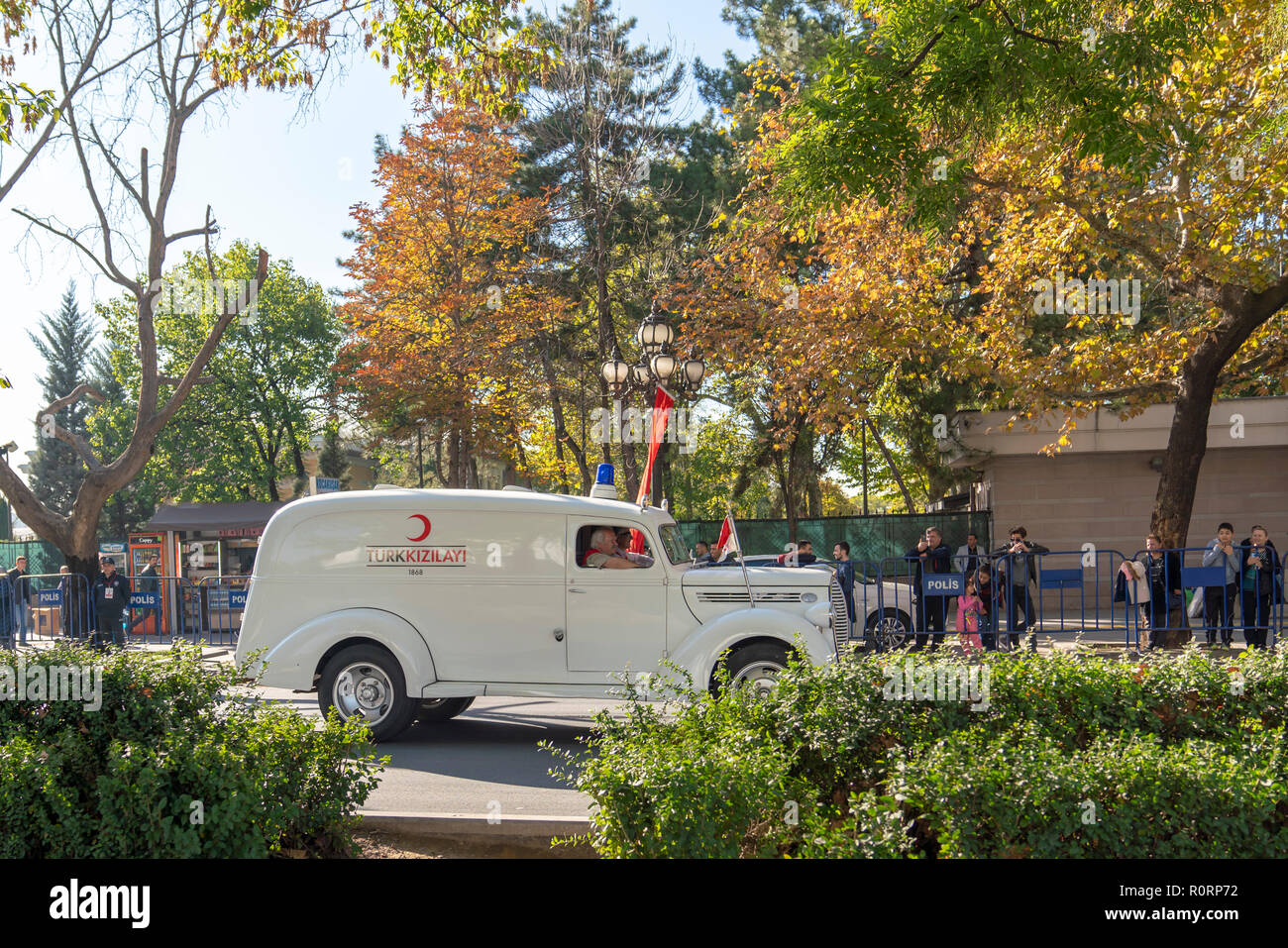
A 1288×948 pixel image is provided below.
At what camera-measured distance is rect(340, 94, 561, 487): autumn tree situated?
991 inches

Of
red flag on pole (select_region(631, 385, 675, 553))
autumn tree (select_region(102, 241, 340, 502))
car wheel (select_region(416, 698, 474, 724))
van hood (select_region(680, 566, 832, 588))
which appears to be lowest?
car wheel (select_region(416, 698, 474, 724))

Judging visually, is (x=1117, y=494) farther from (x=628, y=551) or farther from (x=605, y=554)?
(x=605, y=554)

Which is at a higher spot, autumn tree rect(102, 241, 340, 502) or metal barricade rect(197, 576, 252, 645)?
autumn tree rect(102, 241, 340, 502)

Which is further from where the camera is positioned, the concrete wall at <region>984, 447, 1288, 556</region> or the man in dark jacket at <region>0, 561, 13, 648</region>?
the concrete wall at <region>984, 447, 1288, 556</region>

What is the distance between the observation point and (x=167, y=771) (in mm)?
4234

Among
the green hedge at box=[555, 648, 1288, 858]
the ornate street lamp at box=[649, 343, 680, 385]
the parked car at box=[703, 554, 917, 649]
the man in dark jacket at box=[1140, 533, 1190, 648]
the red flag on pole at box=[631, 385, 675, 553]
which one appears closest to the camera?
the green hedge at box=[555, 648, 1288, 858]

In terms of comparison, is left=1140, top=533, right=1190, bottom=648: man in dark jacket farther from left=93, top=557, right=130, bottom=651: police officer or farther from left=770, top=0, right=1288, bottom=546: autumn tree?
left=93, top=557, right=130, bottom=651: police officer

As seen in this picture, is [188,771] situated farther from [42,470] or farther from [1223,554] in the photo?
[42,470]

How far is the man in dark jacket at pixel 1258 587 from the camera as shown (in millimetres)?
12531

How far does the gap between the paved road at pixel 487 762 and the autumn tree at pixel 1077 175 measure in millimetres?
4299

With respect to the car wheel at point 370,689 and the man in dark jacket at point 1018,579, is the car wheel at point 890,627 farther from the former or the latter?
the car wheel at point 370,689

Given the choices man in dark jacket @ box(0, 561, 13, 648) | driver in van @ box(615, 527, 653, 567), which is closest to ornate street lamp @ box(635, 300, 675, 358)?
driver in van @ box(615, 527, 653, 567)

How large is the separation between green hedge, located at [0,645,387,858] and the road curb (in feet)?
1.65

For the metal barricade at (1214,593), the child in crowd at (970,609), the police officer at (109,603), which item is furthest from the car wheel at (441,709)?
the metal barricade at (1214,593)
